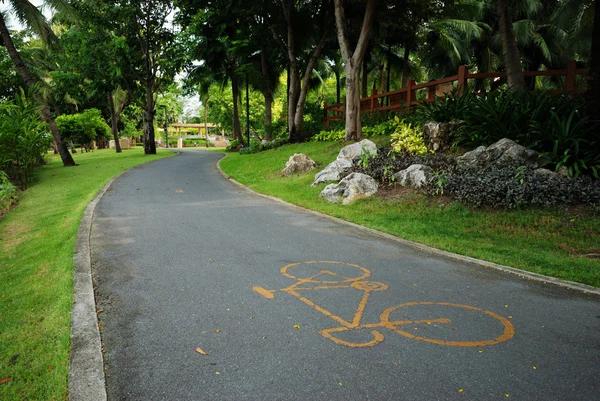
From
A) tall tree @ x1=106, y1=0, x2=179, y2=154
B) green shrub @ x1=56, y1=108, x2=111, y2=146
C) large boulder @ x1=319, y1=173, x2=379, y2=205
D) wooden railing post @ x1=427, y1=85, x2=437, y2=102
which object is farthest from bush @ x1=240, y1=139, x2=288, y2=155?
green shrub @ x1=56, y1=108, x2=111, y2=146

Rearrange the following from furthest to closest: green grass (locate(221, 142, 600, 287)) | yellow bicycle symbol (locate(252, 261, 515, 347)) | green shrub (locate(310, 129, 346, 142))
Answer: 1. green shrub (locate(310, 129, 346, 142))
2. green grass (locate(221, 142, 600, 287))
3. yellow bicycle symbol (locate(252, 261, 515, 347))

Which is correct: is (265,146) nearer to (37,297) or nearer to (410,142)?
(410,142)

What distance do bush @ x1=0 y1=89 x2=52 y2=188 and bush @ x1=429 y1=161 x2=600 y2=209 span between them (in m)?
13.6

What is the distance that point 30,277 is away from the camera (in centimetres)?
542

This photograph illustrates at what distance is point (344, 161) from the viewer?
1218 cm

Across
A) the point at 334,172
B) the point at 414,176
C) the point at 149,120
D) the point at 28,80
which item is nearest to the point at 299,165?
the point at 334,172

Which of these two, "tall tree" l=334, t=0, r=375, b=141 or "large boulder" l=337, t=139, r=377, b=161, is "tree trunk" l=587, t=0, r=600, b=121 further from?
"tall tree" l=334, t=0, r=375, b=141

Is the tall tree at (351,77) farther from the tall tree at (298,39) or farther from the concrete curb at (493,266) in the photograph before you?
the concrete curb at (493,266)

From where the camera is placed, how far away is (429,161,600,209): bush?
7.84m

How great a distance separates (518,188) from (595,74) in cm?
306

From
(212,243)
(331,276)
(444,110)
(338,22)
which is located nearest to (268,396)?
(331,276)

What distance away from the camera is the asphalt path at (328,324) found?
9.46ft

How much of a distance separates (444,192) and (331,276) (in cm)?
505

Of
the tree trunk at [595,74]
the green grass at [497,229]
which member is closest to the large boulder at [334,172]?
the green grass at [497,229]
